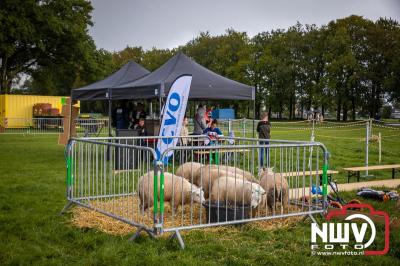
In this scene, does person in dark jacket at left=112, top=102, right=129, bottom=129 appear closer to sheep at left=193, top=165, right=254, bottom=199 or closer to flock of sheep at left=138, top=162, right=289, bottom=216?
sheep at left=193, top=165, right=254, bottom=199

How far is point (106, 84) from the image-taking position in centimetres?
1772

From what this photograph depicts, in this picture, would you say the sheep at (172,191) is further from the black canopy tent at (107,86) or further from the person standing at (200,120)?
the person standing at (200,120)

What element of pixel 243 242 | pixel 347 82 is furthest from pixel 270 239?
pixel 347 82

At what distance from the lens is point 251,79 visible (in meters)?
63.5

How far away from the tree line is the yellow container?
3584 millimetres

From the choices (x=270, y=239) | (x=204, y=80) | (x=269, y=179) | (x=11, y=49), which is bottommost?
(x=270, y=239)

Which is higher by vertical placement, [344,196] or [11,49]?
[11,49]

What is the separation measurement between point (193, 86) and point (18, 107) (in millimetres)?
30241

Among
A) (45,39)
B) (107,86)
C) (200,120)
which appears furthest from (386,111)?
(107,86)

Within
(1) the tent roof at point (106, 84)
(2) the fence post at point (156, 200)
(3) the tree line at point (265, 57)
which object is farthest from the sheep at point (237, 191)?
(3) the tree line at point (265, 57)

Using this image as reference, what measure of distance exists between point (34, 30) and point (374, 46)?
37.2m

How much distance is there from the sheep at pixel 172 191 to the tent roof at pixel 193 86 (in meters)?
6.71

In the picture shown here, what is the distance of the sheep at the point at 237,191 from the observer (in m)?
6.97

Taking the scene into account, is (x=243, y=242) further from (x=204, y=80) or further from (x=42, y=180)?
(x=204, y=80)
